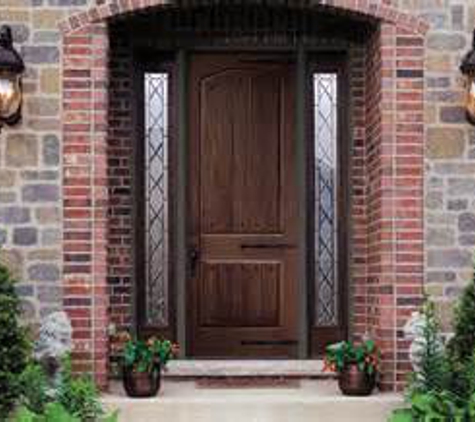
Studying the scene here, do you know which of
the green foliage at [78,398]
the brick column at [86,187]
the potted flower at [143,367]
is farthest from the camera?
the brick column at [86,187]

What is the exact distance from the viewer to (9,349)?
20.3 ft

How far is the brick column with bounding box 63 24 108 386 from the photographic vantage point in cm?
668

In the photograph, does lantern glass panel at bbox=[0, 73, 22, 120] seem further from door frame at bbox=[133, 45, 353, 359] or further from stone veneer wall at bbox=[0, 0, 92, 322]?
door frame at bbox=[133, 45, 353, 359]

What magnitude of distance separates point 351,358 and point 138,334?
1784 mm

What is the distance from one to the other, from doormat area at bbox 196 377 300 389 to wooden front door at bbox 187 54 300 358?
0.60m

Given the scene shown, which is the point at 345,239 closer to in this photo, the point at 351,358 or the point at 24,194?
the point at 351,358

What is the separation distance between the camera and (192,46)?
783cm

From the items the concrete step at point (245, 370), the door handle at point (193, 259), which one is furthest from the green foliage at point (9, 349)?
the door handle at point (193, 259)

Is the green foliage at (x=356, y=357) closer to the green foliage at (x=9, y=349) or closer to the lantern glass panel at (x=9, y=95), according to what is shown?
the green foliage at (x=9, y=349)

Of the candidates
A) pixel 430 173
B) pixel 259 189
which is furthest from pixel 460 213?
pixel 259 189

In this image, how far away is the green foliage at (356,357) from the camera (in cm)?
660

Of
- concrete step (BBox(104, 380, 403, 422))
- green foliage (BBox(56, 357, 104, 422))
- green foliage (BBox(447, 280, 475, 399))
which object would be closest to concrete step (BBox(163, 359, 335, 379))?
concrete step (BBox(104, 380, 403, 422))

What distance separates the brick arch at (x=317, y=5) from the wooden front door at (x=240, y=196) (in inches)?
45.5

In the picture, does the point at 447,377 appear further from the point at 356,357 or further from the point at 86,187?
the point at 86,187
